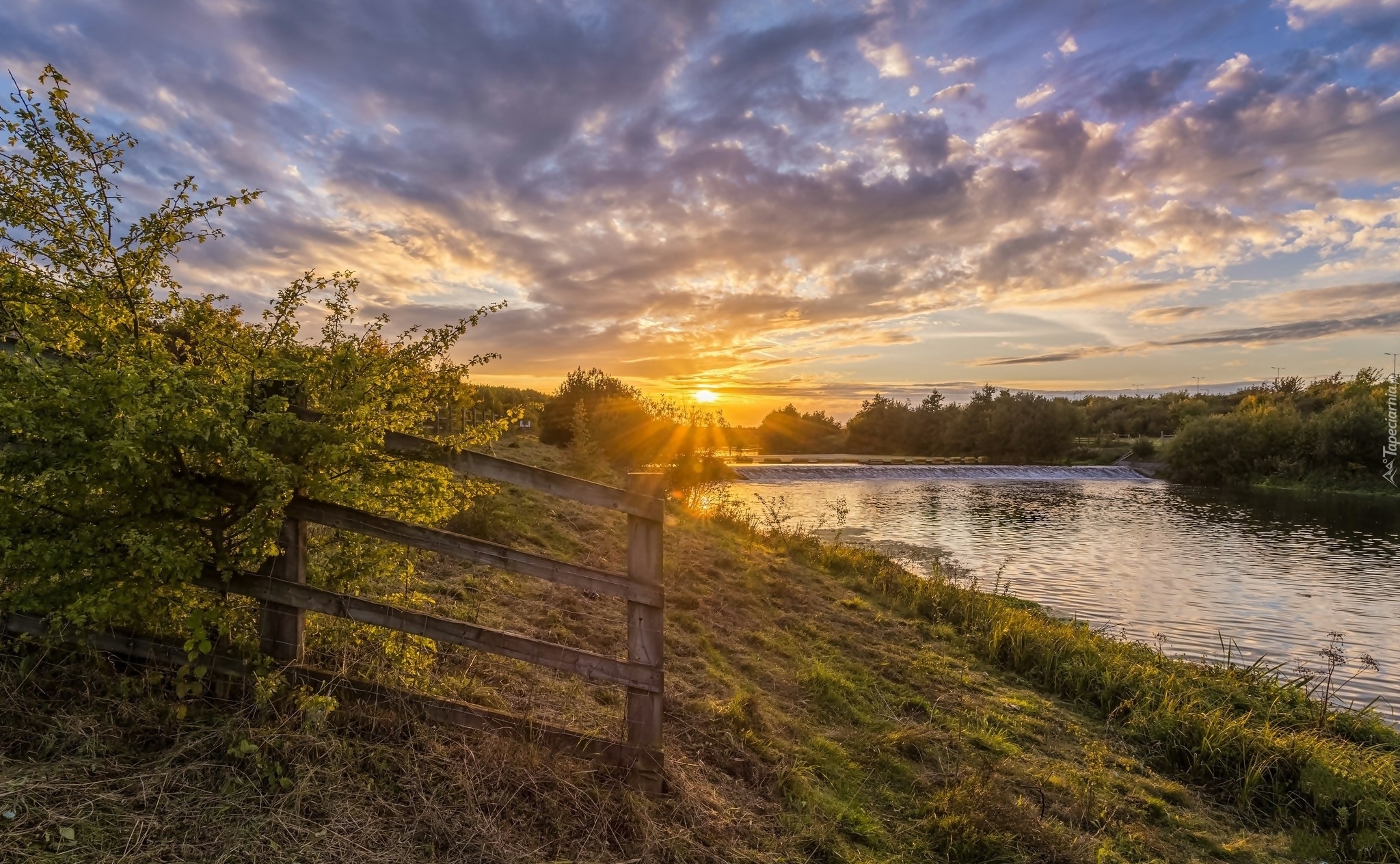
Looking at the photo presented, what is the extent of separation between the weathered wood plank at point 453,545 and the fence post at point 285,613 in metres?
0.15

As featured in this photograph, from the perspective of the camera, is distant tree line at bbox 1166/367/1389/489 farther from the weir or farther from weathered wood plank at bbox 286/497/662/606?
weathered wood plank at bbox 286/497/662/606

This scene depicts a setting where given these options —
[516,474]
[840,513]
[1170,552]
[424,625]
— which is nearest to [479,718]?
[424,625]

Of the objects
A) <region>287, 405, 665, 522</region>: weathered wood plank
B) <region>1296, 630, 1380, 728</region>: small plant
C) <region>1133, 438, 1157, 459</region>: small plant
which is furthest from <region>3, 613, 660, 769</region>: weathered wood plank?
<region>1133, 438, 1157, 459</region>: small plant

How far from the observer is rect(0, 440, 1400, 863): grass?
3400mm

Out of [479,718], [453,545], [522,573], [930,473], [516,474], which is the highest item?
[516,474]

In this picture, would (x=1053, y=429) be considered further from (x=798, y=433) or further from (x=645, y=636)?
(x=645, y=636)

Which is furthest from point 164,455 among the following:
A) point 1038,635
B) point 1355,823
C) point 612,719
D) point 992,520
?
point 992,520

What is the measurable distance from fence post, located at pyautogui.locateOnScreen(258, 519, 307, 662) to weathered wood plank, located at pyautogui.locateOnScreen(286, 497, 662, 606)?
0.50ft

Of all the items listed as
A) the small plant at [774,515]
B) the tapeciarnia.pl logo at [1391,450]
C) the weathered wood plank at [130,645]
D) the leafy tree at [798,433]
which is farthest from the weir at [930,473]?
the weathered wood plank at [130,645]

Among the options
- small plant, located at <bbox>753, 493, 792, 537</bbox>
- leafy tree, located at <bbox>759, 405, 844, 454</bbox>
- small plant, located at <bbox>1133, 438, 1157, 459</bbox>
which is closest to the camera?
small plant, located at <bbox>753, 493, 792, 537</bbox>

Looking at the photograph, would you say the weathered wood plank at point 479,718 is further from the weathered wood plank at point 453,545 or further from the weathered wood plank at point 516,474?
the weathered wood plank at point 516,474

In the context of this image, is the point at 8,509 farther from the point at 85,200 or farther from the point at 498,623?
the point at 498,623

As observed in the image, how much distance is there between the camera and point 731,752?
18.8ft

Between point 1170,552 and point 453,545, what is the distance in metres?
26.6
